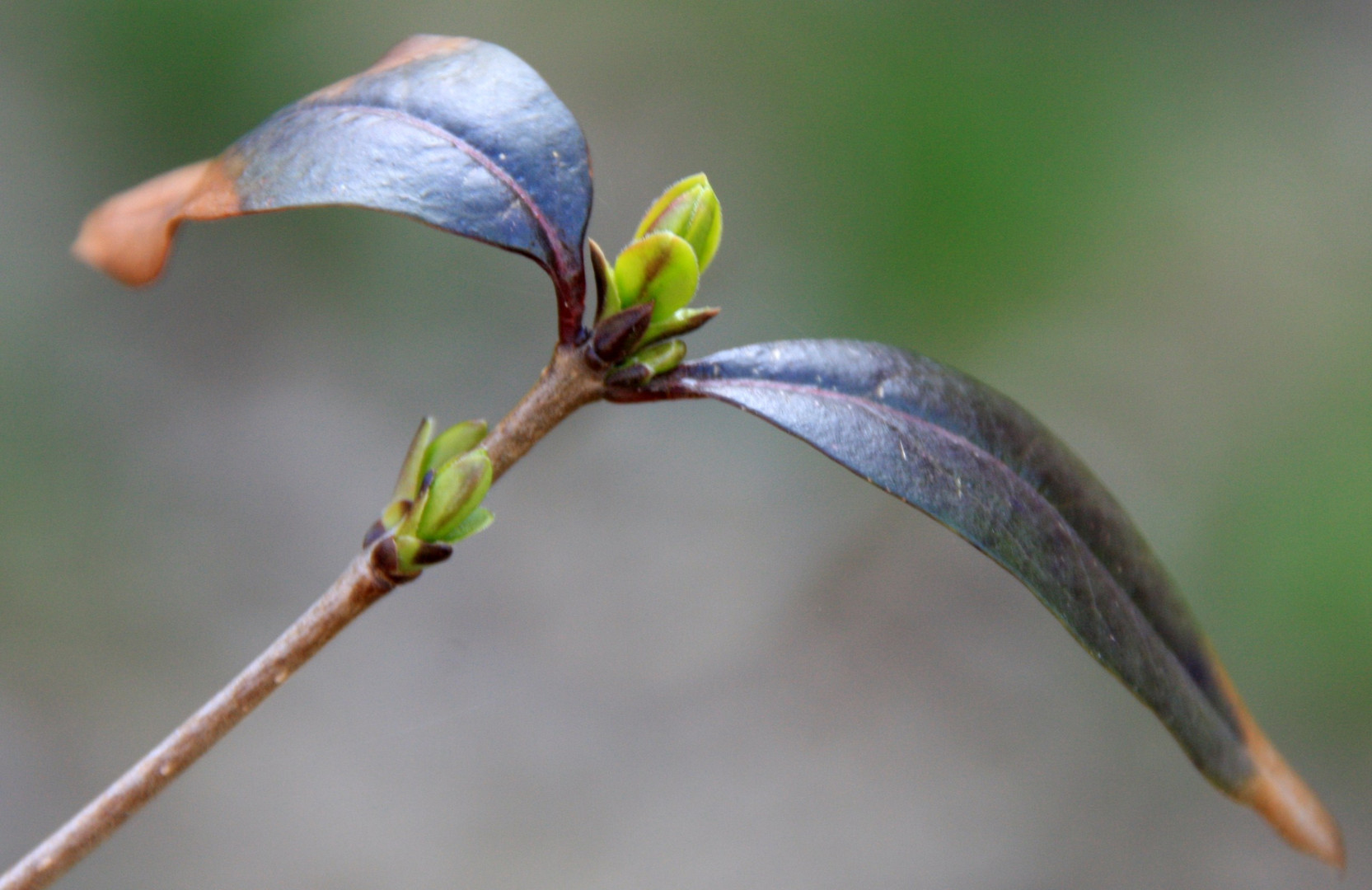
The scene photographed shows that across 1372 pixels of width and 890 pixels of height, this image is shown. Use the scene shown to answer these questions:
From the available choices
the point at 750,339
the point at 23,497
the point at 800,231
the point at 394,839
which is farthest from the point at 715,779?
the point at 23,497

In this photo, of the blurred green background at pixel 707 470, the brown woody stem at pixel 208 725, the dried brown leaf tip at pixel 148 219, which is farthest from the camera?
the blurred green background at pixel 707 470

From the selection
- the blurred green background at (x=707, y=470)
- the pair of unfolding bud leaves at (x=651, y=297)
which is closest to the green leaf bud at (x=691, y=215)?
the pair of unfolding bud leaves at (x=651, y=297)

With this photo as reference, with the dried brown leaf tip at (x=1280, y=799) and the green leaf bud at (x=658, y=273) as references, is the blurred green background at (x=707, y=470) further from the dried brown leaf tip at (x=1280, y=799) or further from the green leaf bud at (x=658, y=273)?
the green leaf bud at (x=658, y=273)

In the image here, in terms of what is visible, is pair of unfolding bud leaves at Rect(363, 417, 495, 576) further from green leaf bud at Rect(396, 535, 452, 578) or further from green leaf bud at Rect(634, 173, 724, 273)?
green leaf bud at Rect(634, 173, 724, 273)

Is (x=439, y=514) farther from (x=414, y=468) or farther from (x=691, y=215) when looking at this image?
(x=691, y=215)

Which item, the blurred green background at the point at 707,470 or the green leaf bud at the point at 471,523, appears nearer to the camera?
the green leaf bud at the point at 471,523

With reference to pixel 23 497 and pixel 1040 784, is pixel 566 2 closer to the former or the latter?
pixel 23 497

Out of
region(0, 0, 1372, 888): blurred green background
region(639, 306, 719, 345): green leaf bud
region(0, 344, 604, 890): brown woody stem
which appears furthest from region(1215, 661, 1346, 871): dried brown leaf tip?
region(0, 0, 1372, 888): blurred green background
